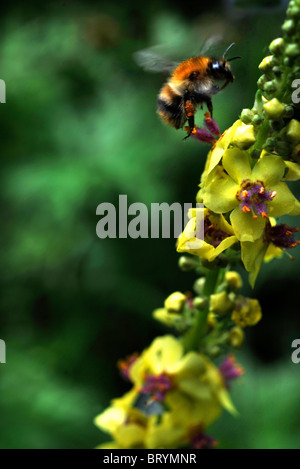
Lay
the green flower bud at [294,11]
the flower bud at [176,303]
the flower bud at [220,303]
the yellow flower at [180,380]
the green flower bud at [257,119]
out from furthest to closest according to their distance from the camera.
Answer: the yellow flower at [180,380] < the flower bud at [176,303] < the flower bud at [220,303] < the green flower bud at [257,119] < the green flower bud at [294,11]

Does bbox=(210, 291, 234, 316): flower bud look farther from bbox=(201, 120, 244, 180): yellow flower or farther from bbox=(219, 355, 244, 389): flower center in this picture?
bbox=(219, 355, 244, 389): flower center

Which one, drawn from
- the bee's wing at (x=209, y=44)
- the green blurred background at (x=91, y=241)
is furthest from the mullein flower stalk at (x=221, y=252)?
the green blurred background at (x=91, y=241)

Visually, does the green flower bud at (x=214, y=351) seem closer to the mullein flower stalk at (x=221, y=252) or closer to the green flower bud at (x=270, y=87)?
the mullein flower stalk at (x=221, y=252)

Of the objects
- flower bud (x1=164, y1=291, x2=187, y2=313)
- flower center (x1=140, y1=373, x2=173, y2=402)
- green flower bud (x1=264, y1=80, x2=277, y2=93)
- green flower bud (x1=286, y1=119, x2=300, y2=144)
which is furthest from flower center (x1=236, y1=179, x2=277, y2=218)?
flower center (x1=140, y1=373, x2=173, y2=402)

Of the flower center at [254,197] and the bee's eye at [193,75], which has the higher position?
the bee's eye at [193,75]

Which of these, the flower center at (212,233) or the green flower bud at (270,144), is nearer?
the green flower bud at (270,144)
